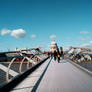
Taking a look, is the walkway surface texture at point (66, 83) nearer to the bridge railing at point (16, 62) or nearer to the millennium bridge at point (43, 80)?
the millennium bridge at point (43, 80)

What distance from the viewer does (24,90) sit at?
16.4 ft

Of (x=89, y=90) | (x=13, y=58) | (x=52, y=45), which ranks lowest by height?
(x=89, y=90)

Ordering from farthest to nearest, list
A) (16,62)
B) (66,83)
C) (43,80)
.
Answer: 1. (16,62)
2. (43,80)
3. (66,83)

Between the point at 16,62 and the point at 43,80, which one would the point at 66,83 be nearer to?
Result: the point at 43,80

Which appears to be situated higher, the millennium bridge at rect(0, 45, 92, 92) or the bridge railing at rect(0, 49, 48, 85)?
the bridge railing at rect(0, 49, 48, 85)

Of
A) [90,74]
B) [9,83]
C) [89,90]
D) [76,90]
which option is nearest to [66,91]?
[76,90]

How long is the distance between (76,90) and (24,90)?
5.10 ft

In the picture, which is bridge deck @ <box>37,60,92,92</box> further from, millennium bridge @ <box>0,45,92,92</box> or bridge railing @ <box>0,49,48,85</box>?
bridge railing @ <box>0,49,48,85</box>

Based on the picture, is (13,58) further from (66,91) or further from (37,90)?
(66,91)

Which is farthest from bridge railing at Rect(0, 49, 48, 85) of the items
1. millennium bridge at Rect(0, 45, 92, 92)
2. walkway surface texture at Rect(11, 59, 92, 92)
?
walkway surface texture at Rect(11, 59, 92, 92)

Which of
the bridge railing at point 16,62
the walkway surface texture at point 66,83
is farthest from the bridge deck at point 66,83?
the bridge railing at point 16,62

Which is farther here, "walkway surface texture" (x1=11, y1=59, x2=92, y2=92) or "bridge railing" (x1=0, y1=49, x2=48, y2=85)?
"bridge railing" (x1=0, y1=49, x2=48, y2=85)

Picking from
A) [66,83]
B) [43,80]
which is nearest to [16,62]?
[43,80]

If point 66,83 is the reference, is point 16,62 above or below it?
above
